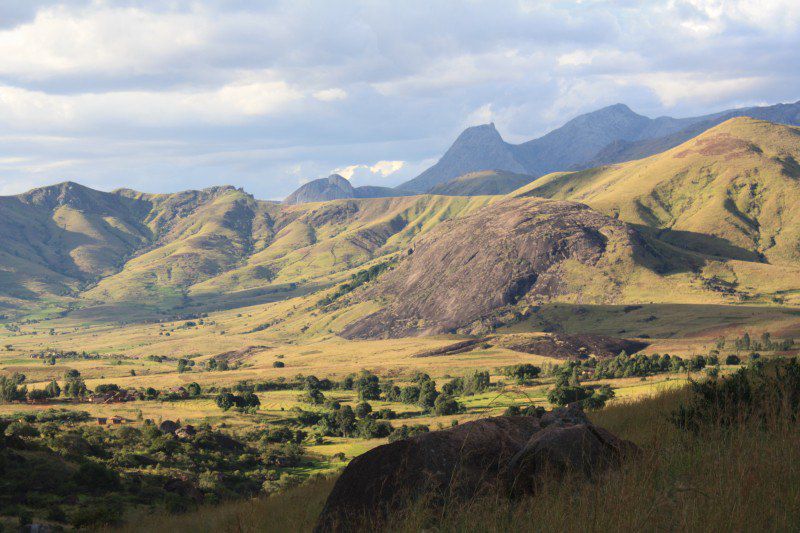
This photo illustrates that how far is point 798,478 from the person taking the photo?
8961 millimetres

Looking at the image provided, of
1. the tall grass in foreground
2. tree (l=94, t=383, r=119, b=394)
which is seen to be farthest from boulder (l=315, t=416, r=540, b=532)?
tree (l=94, t=383, r=119, b=394)

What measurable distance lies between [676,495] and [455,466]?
4.48 m

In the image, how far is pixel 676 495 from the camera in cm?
904

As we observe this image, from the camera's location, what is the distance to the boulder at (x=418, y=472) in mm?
11797

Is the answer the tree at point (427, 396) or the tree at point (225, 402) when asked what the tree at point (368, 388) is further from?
the tree at point (225, 402)

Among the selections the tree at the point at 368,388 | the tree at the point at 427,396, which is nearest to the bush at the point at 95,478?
the tree at the point at 427,396

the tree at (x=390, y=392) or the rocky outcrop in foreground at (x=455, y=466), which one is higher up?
the rocky outcrop in foreground at (x=455, y=466)

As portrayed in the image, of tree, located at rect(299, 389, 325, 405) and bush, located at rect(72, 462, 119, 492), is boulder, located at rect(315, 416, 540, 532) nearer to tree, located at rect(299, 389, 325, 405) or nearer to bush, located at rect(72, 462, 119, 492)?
bush, located at rect(72, 462, 119, 492)

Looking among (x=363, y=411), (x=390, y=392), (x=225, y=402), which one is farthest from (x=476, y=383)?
(x=225, y=402)

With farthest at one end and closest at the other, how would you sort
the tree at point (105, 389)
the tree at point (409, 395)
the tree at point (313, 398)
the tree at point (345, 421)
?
the tree at point (105, 389) < the tree at point (409, 395) < the tree at point (313, 398) < the tree at point (345, 421)

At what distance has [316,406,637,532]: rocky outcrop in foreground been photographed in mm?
11688

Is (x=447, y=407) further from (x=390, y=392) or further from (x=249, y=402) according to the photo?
(x=249, y=402)

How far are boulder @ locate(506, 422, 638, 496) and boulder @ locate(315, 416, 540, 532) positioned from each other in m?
0.46

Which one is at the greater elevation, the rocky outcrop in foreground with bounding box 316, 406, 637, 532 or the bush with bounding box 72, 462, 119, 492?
the rocky outcrop in foreground with bounding box 316, 406, 637, 532
